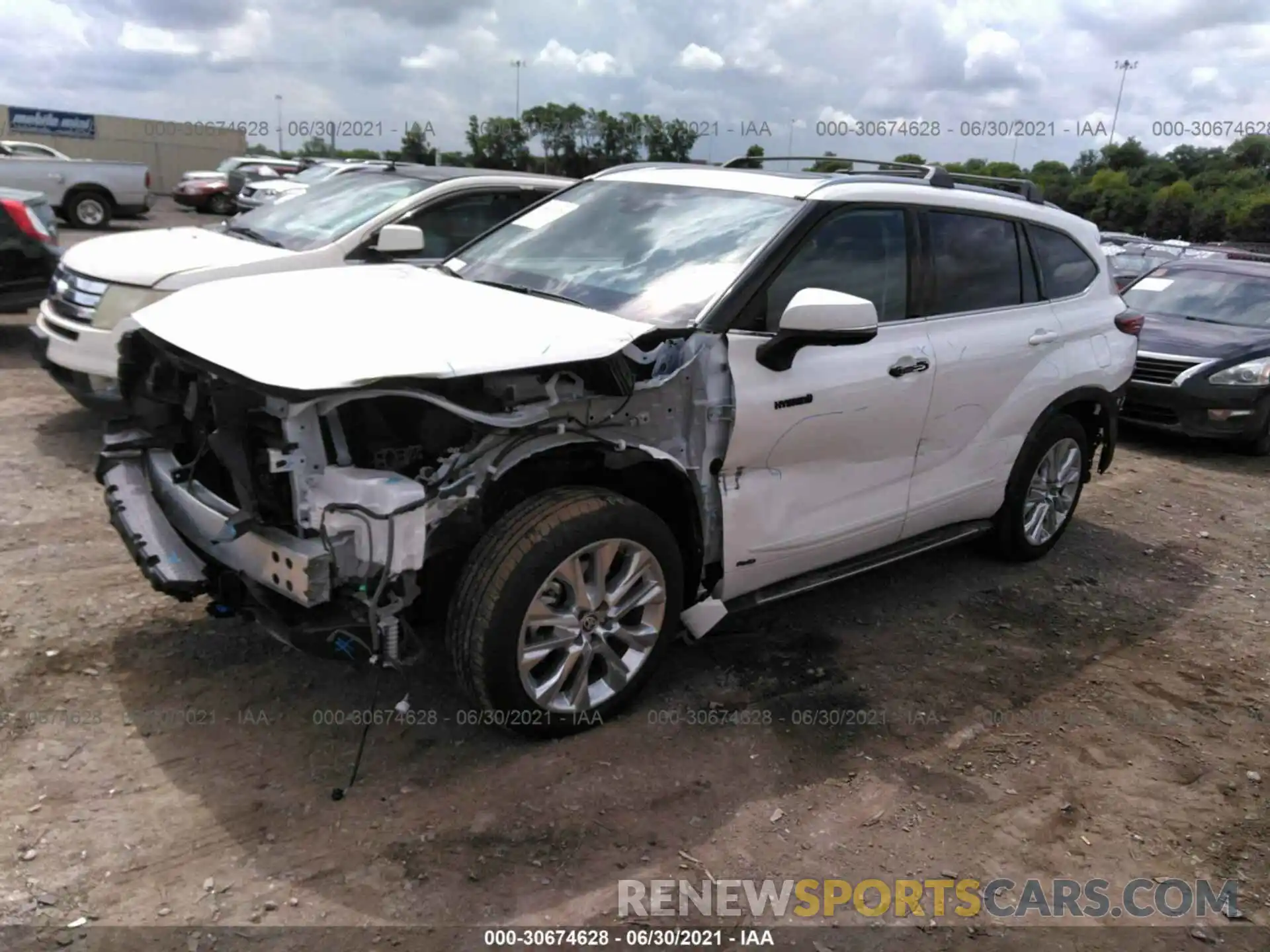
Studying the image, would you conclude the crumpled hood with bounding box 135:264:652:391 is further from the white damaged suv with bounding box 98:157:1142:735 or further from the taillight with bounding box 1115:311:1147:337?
the taillight with bounding box 1115:311:1147:337

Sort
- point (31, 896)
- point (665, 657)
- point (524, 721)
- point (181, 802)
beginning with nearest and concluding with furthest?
point (31, 896)
point (181, 802)
point (524, 721)
point (665, 657)

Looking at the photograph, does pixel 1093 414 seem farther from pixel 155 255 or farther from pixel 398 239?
pixel 155 255

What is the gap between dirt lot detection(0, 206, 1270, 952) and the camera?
2738mm

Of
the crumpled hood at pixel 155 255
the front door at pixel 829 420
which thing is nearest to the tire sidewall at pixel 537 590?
the front door at pixel 829 420

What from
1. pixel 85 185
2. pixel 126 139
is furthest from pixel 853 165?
pixel 126 139

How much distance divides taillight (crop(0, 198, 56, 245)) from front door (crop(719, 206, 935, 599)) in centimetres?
708

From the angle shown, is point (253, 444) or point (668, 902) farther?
point (253, 444)

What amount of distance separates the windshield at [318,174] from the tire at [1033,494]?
19.0 ft

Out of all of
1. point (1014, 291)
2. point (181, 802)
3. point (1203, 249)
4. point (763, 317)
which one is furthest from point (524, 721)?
point (1203, 249)

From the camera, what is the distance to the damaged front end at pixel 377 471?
2.89m

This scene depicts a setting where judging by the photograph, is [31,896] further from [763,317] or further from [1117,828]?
[1117,828]

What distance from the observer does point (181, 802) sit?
2.97 metres

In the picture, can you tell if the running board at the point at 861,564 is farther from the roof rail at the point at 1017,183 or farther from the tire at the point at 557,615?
the roof rail at the point at 1017,183

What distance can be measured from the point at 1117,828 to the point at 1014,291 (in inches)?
101
